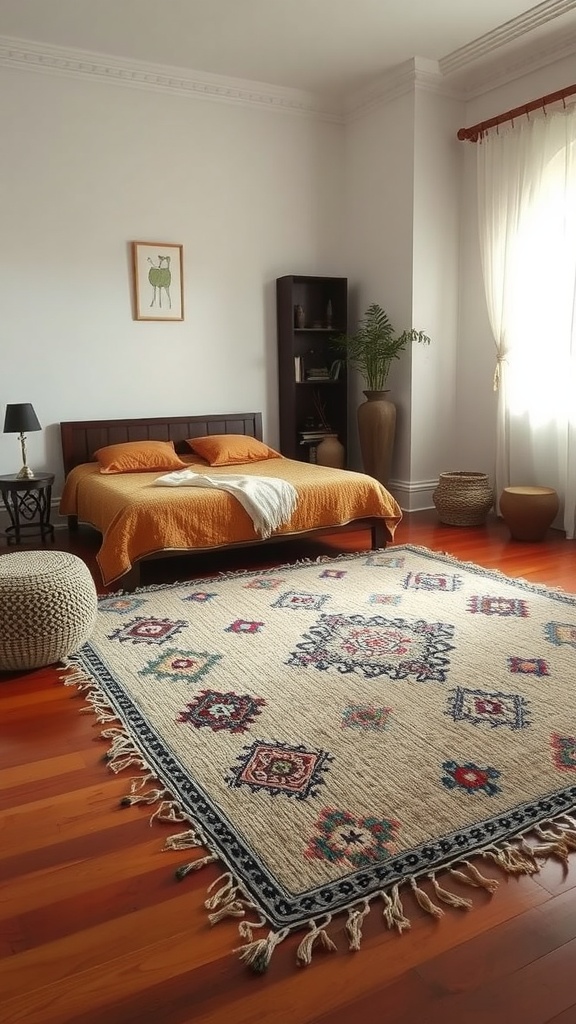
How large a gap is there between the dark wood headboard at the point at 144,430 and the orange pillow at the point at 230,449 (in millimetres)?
163

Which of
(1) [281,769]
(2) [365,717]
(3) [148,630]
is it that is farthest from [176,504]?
(1) [281,769]

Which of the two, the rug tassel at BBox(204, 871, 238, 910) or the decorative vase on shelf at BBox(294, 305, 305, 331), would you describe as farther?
the decorative vase on shelf at BBox(294, 305, 305, 331)

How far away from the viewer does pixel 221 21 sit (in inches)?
174

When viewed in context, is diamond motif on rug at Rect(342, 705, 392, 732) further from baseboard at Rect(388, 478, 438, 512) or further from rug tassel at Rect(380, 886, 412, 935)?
baseboard at Rect(388, 478, 438, 512)

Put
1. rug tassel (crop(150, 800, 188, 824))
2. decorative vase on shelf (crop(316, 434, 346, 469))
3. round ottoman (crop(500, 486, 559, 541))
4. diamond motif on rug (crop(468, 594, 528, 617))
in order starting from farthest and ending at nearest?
decorative vase on shelf (crop(316, 434, 346, 469)), round ottoman (crop(500, 486, 559, 541)), diamond motif on rug (crop(468, 594, 528, 617)), rug tassel (crop(150, 800, 188, 824))

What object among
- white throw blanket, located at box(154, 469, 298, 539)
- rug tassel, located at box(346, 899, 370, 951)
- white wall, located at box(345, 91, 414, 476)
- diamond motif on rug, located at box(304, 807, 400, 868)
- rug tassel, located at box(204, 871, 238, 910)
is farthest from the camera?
white wall, located at box(345, 91, 414, 476)

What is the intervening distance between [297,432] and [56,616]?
346cm

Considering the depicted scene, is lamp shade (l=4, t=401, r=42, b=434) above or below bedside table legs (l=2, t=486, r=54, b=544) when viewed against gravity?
above

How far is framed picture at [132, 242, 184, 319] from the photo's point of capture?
205 inches

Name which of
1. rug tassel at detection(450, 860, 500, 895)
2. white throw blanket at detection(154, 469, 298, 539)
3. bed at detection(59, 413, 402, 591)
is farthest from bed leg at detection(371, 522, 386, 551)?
rug tassel at detection(450, 860, 500, 895)

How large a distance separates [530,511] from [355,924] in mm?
3464

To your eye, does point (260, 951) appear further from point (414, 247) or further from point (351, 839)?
point (414, 247)

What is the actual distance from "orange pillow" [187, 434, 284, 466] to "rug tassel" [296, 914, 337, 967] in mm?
3709

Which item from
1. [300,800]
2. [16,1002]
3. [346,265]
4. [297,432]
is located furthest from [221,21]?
[16,1002]
